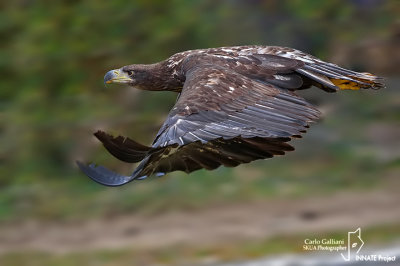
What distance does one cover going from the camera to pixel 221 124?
709cm

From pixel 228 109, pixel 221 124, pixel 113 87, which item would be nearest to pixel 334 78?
pixel 228 109

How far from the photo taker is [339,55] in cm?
1276

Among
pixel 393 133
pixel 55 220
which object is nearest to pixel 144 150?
pixel 55 220

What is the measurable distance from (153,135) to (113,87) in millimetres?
1001

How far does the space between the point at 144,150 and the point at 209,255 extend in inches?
151

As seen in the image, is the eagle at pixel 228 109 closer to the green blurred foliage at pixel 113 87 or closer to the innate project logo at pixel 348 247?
the innate project logo at pixel 348 247

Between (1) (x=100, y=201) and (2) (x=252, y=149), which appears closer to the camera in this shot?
(2) (x=252, y=149)

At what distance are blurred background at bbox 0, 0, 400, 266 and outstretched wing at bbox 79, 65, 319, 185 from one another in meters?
3.10

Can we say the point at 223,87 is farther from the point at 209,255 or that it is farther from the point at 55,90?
the point at 55,90

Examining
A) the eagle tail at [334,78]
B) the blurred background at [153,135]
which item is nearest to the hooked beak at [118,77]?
the eagle tail at [334,78]

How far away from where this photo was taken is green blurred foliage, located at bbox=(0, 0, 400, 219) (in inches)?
468

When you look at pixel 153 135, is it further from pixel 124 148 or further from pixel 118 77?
pixel 124 148

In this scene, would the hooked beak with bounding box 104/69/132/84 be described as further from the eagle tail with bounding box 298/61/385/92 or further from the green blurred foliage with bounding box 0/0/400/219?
the green blurred foliage with bounding box 0/0/400/219

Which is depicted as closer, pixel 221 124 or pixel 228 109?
pixel 221 124
